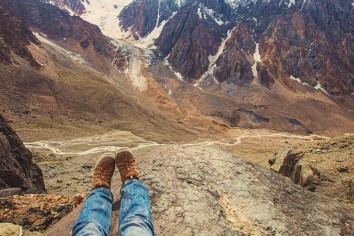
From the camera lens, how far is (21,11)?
172m

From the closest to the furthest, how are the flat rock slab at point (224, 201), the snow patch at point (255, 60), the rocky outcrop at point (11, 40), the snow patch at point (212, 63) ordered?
the flat rock slab at point (224, 201)
the rocky outcrop at point (11, 40)
the snow patch at point (212, 63)
the snow patch at point (255, 60)

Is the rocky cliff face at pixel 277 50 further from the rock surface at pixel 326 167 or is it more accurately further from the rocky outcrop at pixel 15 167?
the rocky outcrop at pixel 15 167

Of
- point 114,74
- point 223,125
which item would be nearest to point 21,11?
point 114,74

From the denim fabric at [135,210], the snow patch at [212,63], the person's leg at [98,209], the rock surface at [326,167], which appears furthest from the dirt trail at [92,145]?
the snow patch at [212,63]

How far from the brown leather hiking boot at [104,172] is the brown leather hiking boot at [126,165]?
169 mm

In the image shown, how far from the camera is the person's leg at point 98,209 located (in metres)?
5.42

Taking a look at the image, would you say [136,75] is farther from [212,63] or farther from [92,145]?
[92,145]

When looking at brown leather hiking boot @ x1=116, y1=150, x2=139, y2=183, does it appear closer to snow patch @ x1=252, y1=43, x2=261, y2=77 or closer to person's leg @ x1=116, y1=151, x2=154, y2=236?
person's leg @ x1=116, y1=151, x2=154, y2=236

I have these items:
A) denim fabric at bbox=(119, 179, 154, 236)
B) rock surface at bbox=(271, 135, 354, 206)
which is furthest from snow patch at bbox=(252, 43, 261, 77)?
denim fabric at bbox=(119, 179, 154, 236)

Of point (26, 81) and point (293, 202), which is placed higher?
point (293, 202)

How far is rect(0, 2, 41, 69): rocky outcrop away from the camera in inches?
3637

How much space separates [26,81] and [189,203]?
8757 centimetres

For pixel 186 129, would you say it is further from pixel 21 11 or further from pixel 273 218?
pixel 21 11

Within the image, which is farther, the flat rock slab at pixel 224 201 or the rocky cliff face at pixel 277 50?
the rocky cliff face at pixel 277 50
